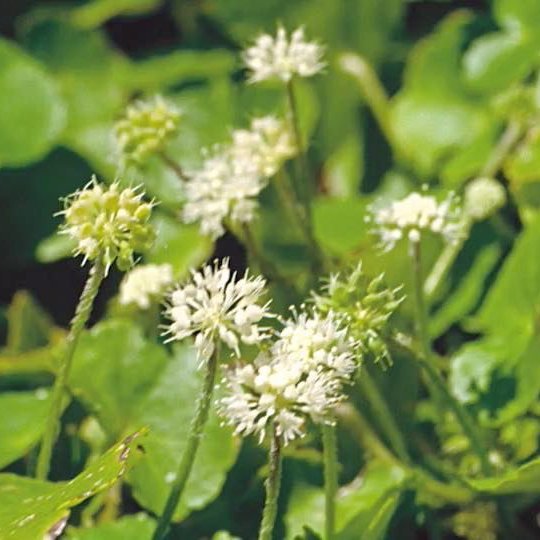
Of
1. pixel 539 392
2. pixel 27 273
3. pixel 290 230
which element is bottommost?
pixel 539 392

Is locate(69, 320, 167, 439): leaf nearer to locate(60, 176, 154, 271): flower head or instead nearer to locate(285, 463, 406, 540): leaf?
locate(285, 463, 406, 540): leaf

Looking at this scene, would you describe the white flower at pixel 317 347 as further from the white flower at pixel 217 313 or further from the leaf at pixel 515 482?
the leaf at pixel 515 482

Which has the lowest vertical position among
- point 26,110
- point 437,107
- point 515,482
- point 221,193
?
point 515,482

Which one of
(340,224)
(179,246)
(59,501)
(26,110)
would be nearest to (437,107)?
(340,224)

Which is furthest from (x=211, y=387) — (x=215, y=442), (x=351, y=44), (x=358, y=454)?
(x=351, y=44)

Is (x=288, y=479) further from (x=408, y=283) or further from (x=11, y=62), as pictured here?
(x=11, y=62)

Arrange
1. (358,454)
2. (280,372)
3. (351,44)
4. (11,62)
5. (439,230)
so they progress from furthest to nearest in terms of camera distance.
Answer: (351,44), (11,62), (358,454), (439,230), (280,372)

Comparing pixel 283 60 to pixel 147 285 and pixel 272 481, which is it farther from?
pixel 272 481

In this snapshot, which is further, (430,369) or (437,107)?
(437,107)
